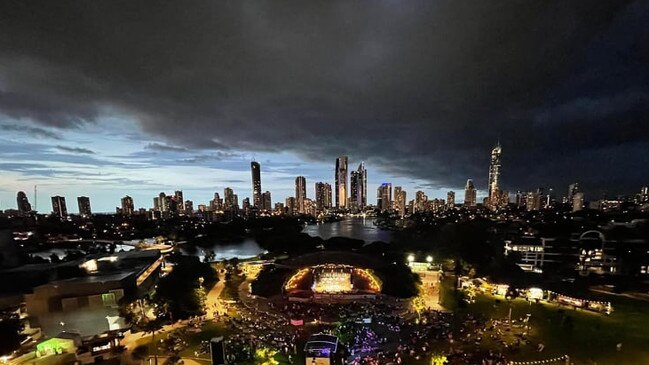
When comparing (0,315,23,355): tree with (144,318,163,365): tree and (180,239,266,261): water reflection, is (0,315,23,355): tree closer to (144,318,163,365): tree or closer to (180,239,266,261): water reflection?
(144,318,163,365): tree

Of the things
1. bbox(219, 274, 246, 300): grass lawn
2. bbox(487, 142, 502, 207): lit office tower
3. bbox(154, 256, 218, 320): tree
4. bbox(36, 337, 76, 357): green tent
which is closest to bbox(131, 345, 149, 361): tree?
bbox(36, 337, 76, 357): green tent

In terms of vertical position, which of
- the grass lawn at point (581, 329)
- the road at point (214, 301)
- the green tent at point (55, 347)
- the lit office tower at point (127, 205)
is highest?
the green tent at point (55, 347)

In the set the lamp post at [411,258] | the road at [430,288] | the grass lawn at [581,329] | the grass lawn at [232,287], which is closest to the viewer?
the grass lawn at [581,329]

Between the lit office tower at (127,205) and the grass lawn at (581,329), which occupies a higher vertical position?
the grass lawn at (581,329)

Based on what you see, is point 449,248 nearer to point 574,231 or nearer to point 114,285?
point 574,231

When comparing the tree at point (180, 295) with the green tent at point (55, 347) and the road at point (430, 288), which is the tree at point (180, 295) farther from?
the road at point (430, 288)

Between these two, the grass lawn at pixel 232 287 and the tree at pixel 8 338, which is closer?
the tree at pixel 8 338

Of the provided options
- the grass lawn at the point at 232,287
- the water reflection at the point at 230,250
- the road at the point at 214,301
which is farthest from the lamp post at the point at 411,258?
the water reflection at the point at 230,250

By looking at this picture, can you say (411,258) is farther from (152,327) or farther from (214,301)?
(152,327)

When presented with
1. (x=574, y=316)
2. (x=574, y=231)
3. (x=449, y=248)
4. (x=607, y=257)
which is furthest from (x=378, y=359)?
(x=574, y=231)
